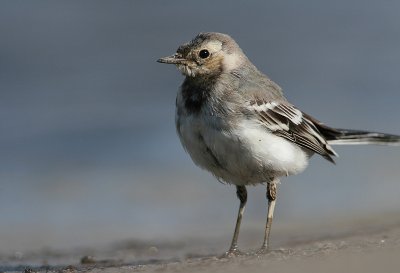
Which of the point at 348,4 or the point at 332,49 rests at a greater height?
the point at 348,4

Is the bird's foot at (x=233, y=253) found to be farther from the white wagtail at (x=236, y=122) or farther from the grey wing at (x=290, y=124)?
the grey wing at (x=290, y=124)

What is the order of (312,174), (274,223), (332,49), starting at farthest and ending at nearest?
(332,49)
(312,174)
(274,223)

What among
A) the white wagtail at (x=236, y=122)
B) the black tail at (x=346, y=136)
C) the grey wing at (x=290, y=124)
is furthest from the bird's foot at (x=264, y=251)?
the black tail at (x=346, y=136)

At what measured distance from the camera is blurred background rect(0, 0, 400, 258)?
1474 centimetres

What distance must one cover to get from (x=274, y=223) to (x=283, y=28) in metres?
12.6

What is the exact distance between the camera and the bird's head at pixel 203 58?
38.1 feet

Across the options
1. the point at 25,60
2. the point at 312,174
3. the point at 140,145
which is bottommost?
the point at 312,174

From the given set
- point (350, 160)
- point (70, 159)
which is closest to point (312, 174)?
point (350, 160)

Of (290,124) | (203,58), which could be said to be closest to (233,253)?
(290,124)

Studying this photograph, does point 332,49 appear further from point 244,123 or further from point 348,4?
point 244,123

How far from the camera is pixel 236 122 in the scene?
10945 millimetres

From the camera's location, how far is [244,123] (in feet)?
36.1

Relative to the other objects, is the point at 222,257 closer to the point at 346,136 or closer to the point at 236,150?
the point at 236,150

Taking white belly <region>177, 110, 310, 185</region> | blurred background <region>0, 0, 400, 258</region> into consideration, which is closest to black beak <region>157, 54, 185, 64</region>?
white belly <region>177, 110, 310, 185</region>
